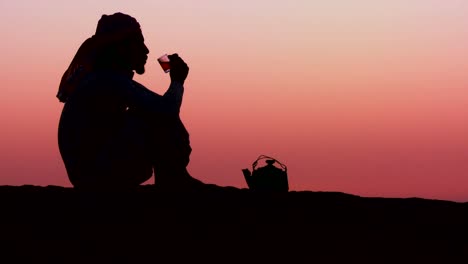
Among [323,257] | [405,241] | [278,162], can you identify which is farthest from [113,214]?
[278,162]

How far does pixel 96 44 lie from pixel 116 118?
55 cm

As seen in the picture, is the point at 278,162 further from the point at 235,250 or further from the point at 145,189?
the point at 235,250

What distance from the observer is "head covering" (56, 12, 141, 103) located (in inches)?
253

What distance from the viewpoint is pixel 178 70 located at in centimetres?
673

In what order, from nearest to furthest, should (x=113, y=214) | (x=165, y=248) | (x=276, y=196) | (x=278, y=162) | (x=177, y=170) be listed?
(x=165, y=248), (x=113, y=214), (x=177, y=170), (x=276, y=196), (x=278, y=162)

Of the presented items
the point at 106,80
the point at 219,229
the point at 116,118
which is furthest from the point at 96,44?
the point at 219,229

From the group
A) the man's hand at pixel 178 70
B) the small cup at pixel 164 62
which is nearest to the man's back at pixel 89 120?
the man's hand at pixel 178 70

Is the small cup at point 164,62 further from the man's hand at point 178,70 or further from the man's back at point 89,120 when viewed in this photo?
the man's back at point 89,120

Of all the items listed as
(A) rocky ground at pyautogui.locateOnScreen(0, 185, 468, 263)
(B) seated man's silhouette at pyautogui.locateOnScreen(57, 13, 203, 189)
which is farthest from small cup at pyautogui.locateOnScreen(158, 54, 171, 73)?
(A) rocky ground at pyautogui.locateOnScreen(0, 185, 468, 263)

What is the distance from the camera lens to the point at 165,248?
5559 millimetres

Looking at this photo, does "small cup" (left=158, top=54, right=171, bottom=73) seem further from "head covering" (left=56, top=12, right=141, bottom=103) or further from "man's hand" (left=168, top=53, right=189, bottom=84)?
"head covering" (left=56, top=12, right=141, bottom=103)

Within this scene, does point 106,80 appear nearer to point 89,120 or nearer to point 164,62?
point 89,120

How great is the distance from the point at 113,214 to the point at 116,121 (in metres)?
0.66

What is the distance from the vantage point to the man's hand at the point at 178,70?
6703 mm
